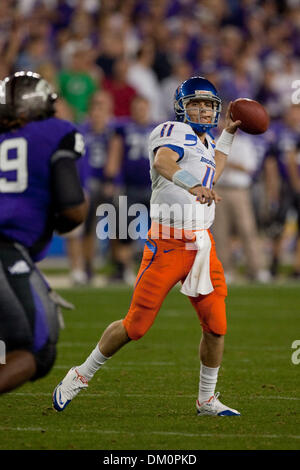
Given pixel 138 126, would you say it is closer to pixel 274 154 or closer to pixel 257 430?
pixel 274 154

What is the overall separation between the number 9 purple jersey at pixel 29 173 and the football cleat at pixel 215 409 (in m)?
1.30

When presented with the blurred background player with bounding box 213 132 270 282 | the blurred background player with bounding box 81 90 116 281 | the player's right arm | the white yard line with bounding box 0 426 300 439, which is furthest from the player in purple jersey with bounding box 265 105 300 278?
the white yard line with bounding box 0 426 300 439

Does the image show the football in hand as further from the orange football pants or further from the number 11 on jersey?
the orange football pants

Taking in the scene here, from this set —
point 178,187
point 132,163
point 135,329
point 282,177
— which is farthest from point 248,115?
point 282,177

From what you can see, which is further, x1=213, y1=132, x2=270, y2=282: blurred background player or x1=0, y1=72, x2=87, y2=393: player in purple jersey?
x1=213, y1=132, x2=270, y2=282: blurred background player

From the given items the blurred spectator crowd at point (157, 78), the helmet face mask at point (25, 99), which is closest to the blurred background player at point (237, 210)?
the blurred spectator crowd at point (157, 78)

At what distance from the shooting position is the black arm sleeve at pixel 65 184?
3.89 meters

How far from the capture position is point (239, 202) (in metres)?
11.1

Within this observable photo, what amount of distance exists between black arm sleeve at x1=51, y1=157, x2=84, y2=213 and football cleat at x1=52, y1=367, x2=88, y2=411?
3.83 feet

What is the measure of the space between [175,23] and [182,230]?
1075 cm

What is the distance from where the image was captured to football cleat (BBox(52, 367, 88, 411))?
15.7ft

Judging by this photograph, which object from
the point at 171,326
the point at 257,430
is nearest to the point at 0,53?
the point at 171,326

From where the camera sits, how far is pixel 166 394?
528cm
